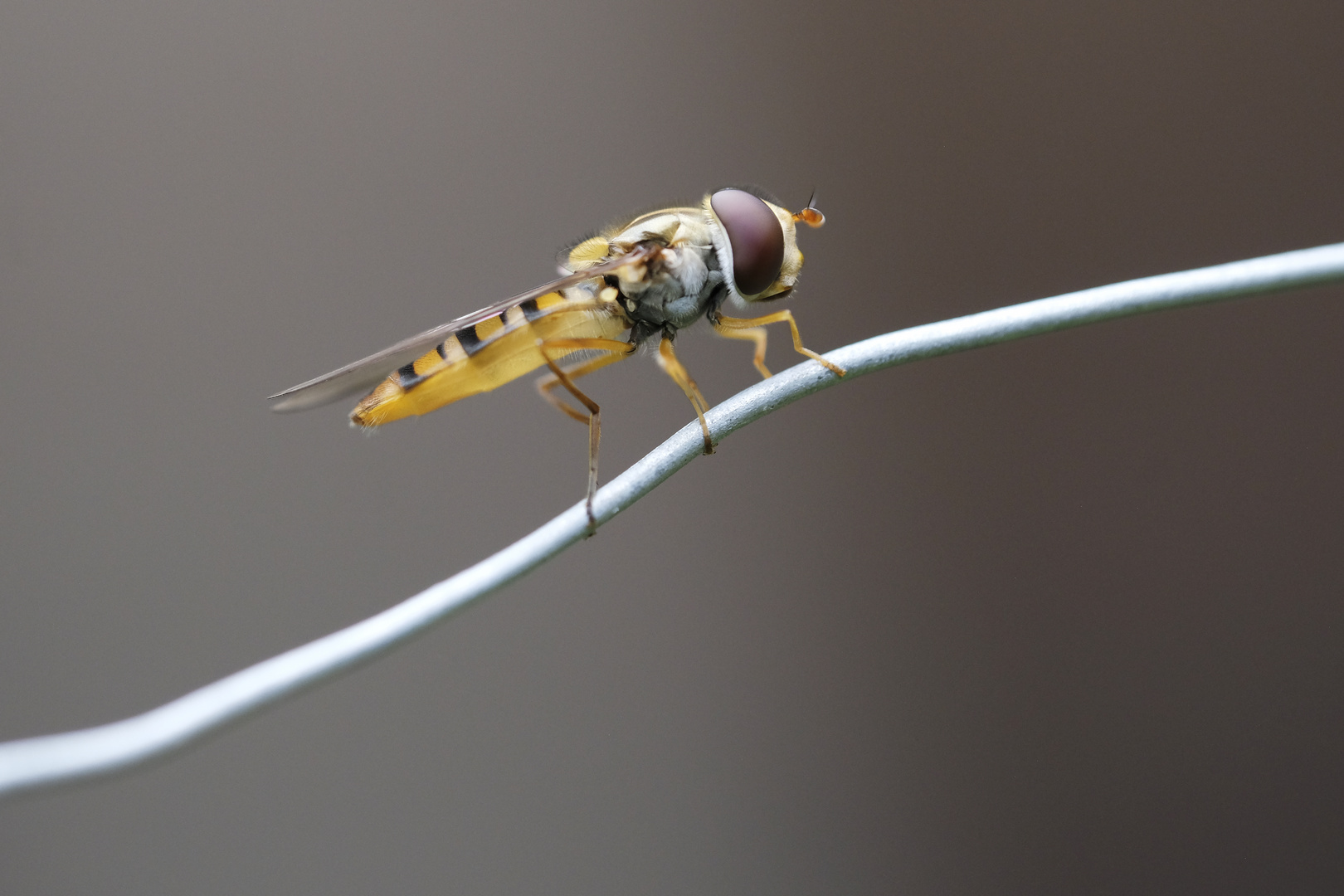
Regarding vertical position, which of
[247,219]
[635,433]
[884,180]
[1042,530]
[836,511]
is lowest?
[1042,530]

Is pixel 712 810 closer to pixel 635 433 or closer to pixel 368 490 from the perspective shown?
pixel 635 433

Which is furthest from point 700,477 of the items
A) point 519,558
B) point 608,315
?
point 519,558

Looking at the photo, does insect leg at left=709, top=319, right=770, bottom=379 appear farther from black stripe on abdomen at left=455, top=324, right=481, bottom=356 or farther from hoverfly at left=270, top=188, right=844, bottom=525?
black stripe on abdomen at left=455, top=324, right=481, bottom=356

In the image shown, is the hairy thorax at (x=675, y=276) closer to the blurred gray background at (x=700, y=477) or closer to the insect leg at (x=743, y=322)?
the insect leg at (x=743, y=322)

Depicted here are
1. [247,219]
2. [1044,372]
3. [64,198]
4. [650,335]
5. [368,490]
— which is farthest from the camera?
[1044,372]

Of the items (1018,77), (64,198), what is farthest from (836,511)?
(64,198)

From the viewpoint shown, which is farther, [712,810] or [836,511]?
[836,511]
